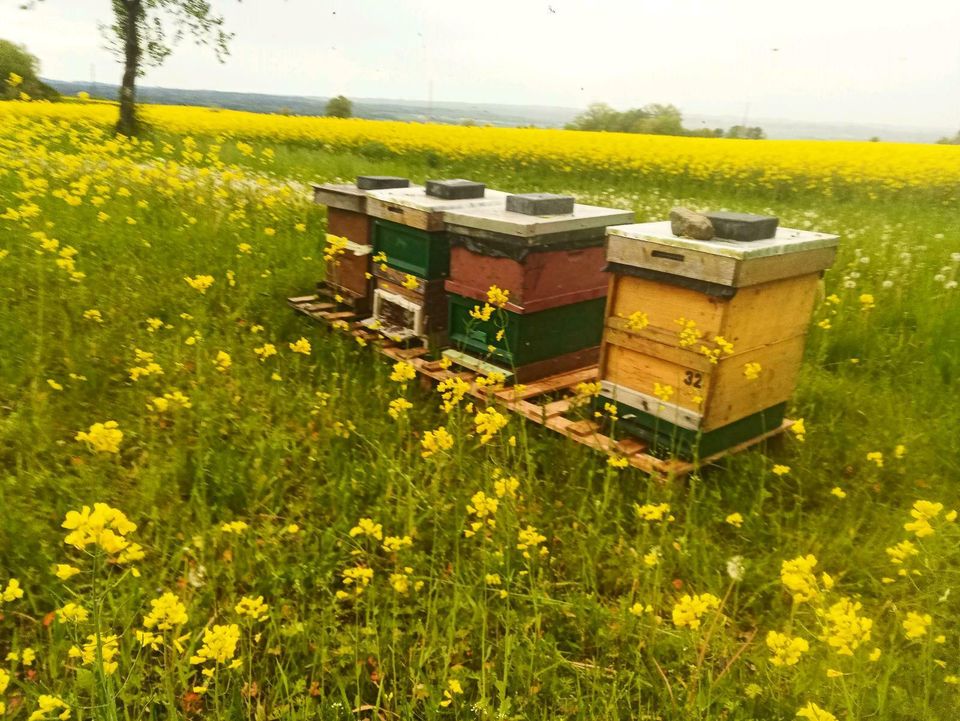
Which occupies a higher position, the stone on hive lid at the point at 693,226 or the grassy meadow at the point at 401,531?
the stone on hive lid at the point at 693,226

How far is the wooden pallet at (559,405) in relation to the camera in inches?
128

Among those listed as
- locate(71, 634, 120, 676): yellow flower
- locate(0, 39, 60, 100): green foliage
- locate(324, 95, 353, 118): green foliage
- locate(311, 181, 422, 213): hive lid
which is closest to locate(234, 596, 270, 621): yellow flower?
locate(71, 634, 120, 676): yellow flower

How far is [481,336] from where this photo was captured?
163 inches

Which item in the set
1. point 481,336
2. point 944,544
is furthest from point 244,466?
point 944,544

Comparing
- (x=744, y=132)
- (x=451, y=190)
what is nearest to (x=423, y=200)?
(x=451, y=190)

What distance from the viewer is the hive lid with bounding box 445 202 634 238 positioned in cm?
374

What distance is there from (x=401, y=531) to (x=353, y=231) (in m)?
2.79

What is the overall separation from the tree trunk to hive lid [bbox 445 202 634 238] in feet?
41.4

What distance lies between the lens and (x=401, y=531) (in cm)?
280

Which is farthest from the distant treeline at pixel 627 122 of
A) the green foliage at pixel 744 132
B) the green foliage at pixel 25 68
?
the green foliage at pixel 25 68

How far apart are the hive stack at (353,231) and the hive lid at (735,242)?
6.76ft

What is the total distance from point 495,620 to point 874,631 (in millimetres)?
1395

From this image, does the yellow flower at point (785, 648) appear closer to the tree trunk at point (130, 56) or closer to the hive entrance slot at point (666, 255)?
the hive entrance slot at point (666, 255)

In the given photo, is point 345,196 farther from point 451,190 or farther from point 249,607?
point 249,607
